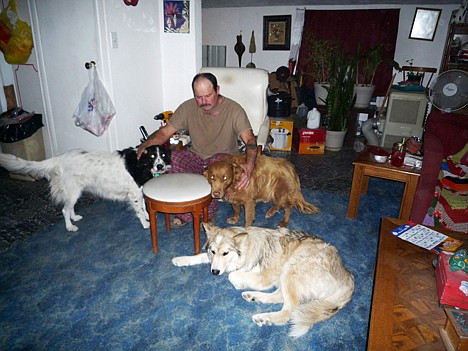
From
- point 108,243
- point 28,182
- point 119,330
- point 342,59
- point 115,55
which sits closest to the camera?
point 119,330

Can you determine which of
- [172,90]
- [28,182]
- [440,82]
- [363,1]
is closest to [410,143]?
[440,82]

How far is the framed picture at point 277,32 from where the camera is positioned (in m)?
7.15

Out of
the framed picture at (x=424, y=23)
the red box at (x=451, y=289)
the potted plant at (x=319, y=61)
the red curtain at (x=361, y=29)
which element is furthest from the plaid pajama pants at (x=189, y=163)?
the framed picture at (x=424, y=23)

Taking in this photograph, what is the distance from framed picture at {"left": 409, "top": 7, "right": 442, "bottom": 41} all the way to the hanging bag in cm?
677

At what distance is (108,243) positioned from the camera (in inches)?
103

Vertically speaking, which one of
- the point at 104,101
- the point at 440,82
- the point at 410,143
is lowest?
the point at 410,143

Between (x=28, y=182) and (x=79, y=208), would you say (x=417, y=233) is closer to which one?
(x=79, y=208)

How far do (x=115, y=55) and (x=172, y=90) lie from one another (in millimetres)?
883

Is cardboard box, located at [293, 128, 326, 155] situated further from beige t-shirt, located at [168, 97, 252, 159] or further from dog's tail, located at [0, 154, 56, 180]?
dog's tail, located at [0, 154, 56, 180]

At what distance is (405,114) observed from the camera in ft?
15.2

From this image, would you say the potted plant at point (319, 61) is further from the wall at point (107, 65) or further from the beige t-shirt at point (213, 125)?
the beige t-shirt at point (213, 125)

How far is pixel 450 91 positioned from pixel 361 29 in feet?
13.2

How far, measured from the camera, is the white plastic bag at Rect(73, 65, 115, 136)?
312 cm

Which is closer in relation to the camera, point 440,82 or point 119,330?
point 119,330
